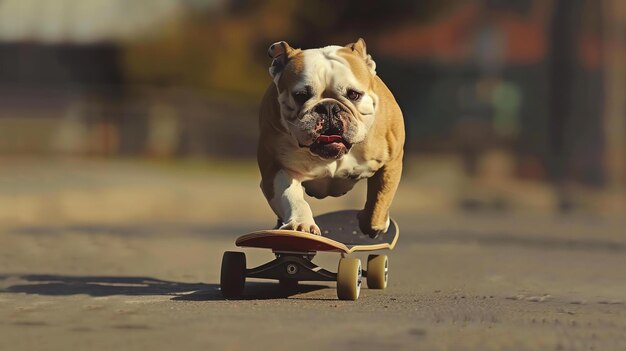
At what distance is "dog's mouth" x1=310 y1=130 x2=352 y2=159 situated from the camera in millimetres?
8500

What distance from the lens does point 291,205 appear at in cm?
881

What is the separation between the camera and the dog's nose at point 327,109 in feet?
27.7

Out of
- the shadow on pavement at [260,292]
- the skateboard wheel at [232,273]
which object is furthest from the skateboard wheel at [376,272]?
the skateboard wheel at [232,273]

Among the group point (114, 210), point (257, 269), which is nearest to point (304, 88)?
point (257, 269)

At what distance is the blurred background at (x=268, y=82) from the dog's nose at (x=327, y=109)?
2229cm

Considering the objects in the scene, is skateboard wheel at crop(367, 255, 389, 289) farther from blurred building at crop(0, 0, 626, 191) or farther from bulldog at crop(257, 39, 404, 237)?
blurred building at crop(0, 0, 626, 191)

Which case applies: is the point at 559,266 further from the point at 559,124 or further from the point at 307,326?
the point at 559,124

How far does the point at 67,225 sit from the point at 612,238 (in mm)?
7552

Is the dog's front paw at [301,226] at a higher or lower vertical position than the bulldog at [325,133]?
lower

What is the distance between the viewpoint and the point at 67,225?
19000 mm

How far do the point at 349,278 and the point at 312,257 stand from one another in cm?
63

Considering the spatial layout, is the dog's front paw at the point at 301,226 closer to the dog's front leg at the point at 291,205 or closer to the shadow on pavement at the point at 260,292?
the dog's front leg at the point at 291,205

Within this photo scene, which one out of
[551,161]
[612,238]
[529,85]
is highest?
[529,85]

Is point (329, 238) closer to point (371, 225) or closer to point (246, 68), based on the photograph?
point (371, 225)
